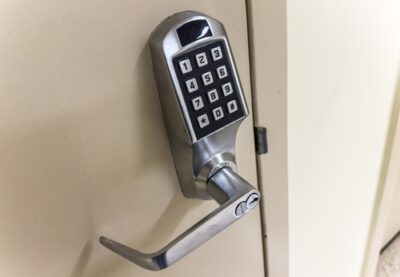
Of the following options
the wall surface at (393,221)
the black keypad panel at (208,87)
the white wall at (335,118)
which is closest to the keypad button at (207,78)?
the black keypad panel at (208,87)

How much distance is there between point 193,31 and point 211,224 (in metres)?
0.16

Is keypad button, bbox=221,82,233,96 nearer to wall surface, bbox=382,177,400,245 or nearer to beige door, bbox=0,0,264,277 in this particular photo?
beige door, bbox=0,0,264,277

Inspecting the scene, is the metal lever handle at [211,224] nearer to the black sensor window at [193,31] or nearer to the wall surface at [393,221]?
the black sensor window at [193,31]

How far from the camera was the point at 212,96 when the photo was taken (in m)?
0.31

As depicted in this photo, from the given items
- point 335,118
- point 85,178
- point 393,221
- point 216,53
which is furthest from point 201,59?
point 393,221

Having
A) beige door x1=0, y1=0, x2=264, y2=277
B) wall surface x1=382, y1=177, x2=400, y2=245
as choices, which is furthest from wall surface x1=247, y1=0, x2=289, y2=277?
wall surface x1=382, y1=177, x2=400, y2=245

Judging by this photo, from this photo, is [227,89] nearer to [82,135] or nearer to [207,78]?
[207,78]

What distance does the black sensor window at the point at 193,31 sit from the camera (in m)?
0.30

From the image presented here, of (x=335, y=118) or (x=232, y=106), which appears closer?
(x=232, y=106)

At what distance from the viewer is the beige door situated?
24 centimetres

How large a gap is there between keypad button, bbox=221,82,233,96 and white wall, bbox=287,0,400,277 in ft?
0.57

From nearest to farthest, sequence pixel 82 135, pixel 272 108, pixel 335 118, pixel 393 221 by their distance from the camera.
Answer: pixel 82 135
pixel 272 108
pixel 335 118
pixel 393 221

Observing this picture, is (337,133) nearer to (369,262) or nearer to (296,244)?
(296,244)

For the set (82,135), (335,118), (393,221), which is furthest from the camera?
(393,221)
